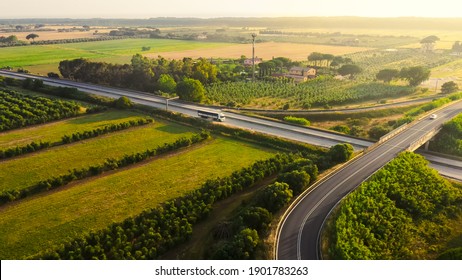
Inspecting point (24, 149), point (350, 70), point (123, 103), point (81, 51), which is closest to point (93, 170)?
point (24, 149)

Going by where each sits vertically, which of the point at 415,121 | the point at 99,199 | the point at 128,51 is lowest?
the point at 99,199

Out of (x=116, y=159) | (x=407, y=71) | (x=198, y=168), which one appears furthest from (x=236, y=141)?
(x=407, y=71)

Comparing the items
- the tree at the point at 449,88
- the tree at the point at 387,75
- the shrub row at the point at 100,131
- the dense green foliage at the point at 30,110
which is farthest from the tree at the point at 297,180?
the tree at the point at 387,75

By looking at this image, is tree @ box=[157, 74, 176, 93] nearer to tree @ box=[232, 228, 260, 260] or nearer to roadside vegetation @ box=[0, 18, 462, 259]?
roadside vegetation @ box=[0, 18, 462, 259]

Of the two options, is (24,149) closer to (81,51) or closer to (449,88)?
(449,88)

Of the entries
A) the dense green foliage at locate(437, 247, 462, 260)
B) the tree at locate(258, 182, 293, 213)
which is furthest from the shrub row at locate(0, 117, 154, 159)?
the dense green foliage at locate(437, 247, 462, 260)

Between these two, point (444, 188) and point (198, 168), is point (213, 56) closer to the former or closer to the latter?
point (198, 168)
